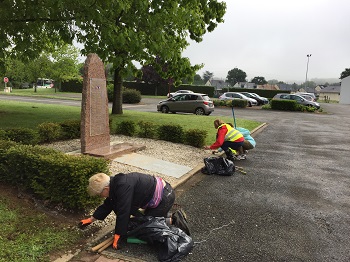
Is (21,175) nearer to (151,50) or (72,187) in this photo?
(72,187)

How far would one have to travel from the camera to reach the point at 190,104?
2414cm

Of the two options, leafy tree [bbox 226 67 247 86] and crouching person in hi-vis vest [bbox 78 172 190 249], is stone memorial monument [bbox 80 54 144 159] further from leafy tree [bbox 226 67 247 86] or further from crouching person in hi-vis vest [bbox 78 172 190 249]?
leafy tree [bbox 226 67 247 86]

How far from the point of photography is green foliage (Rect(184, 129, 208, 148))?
10.8 meters

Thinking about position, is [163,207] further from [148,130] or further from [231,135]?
[148,130]

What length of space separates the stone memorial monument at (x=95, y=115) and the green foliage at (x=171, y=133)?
2698 millimetres

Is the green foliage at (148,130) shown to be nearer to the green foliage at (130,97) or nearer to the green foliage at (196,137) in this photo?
the green foliage at (196,137)

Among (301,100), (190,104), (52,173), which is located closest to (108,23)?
(52,173)

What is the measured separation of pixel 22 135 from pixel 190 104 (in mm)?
17118

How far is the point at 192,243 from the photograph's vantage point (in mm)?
4051

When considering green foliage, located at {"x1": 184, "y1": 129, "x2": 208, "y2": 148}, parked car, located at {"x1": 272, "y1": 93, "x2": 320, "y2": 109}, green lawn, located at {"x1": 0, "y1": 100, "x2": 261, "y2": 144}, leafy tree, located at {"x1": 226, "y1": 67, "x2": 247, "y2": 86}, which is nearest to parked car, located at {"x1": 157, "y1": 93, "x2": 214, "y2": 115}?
green lawn, located at {"x1": 0, "y1": 100, "x2": 261, "y2": 144}

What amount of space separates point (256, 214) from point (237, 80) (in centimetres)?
16218

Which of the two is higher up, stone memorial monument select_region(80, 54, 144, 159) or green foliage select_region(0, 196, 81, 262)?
stone memorial monument select_region(80, 54, 144, 159)

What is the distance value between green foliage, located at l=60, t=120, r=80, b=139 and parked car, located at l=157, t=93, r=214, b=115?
1439 cm

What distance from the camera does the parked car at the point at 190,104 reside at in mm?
23859
